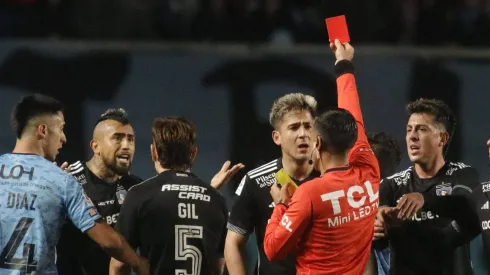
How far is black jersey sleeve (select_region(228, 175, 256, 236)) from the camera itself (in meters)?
5.90

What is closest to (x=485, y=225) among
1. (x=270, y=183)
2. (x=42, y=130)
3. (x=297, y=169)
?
(x=297, y=169)

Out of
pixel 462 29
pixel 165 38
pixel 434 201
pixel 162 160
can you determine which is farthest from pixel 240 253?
pixel 462 29

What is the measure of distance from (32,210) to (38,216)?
49mm

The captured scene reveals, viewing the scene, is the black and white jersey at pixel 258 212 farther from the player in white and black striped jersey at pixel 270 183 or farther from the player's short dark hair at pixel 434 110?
the player's short dark hair at pixel 434 110

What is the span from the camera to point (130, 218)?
17.7 feet

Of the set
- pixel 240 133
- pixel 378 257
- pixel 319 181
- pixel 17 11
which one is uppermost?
pixel 17 11

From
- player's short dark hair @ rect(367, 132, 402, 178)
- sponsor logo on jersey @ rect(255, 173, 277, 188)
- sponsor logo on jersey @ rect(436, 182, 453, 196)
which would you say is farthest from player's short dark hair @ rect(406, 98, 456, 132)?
sponsor logo on jersey @ rect(255, 173, 277, 188)

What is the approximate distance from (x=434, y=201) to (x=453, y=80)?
3.12 metres

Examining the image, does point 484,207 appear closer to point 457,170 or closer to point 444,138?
point 457,170

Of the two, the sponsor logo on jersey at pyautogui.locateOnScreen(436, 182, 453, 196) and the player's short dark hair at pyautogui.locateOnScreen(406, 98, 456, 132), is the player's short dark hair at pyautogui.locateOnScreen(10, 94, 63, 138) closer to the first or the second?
the player's short dark hair at pyautogui.locateOnScreen(406, 98, 456, 132)

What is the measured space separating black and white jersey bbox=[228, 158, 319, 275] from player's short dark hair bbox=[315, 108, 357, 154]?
1037 mm

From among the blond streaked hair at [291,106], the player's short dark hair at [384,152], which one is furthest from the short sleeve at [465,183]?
the blond streaked hair at [291,106]

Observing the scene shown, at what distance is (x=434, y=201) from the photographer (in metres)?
6.02

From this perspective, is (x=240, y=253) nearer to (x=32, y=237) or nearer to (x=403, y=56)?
(x=32, y=237)
